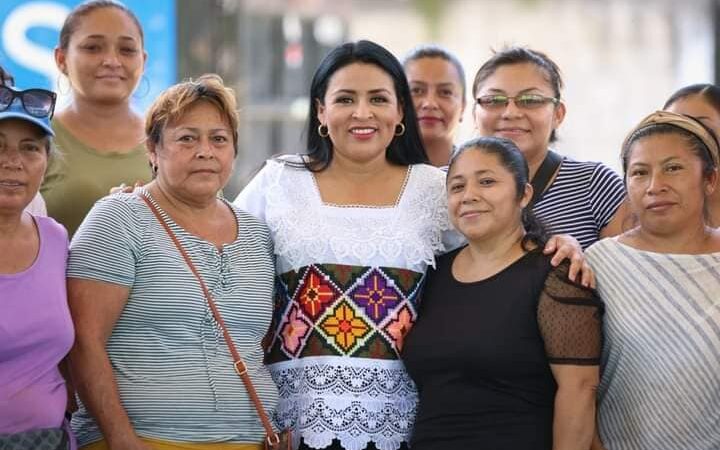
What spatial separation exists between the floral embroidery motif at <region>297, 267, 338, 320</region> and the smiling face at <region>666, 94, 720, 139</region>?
151 cm

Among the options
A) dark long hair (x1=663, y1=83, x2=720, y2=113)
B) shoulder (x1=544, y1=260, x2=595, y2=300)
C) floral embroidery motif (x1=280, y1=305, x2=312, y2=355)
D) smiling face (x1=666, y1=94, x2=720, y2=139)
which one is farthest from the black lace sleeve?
dark long hair (x1=663, y1=83, x2=720, y2=113)

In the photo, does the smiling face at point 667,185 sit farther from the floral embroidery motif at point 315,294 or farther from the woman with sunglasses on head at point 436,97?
the woman with sunglasses on head at point 436,97

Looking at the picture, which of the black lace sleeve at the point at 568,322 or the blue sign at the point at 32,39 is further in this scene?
the blue sign at the point at 32,39

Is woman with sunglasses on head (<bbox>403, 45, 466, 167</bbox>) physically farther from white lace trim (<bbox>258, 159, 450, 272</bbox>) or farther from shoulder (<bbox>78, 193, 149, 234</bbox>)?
shoulder (<bbox>78, 193, 149, 234</bbox>)

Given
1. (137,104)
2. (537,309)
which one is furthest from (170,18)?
(537,309)

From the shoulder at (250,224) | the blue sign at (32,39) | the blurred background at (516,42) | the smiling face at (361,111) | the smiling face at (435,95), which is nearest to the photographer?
the shoulder at (250,224)

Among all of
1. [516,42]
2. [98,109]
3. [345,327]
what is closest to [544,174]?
[345,327]

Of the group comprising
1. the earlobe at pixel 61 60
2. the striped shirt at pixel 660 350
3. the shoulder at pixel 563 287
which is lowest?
the striped shirt at pixel 660 350

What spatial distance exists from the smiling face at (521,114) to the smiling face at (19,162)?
1648mm

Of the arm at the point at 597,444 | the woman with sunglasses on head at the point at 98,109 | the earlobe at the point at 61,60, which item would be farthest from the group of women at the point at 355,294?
the earlobe at the point at 61,60

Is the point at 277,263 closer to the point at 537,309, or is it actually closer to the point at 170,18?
the point at 537,309

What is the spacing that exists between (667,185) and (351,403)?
111cm

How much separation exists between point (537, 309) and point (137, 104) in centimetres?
212

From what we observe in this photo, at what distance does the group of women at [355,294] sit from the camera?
3146 millimetres
